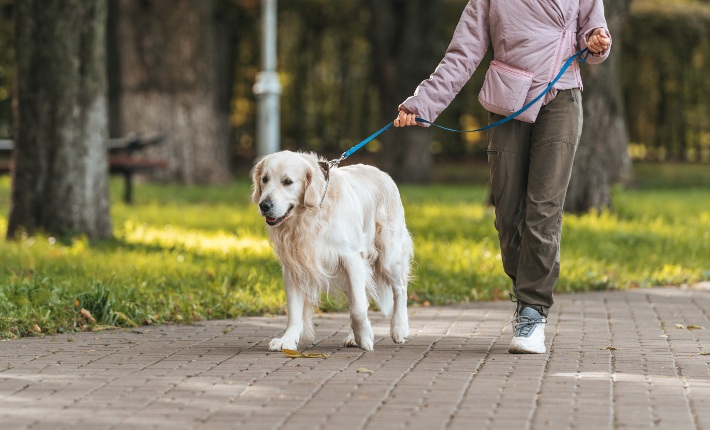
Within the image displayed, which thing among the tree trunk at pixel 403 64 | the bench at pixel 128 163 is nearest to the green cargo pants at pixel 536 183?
the bench at pixel 128 163

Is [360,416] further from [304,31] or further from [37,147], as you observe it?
[304,31]

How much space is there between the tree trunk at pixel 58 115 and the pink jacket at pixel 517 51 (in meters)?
5.68

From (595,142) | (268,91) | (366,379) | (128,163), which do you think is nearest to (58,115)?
(128,163)

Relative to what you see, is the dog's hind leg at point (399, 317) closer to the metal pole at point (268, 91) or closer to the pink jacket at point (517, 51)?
the pink jacket at point (517, 51)

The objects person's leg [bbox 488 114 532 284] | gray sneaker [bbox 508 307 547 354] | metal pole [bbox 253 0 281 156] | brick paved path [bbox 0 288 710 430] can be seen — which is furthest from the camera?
metal pole [bbox 253 0 281 156]

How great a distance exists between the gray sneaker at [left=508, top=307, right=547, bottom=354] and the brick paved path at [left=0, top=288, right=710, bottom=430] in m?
0.08

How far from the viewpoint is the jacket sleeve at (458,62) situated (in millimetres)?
7309

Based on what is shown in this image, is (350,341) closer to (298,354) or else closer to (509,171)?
(298,354)

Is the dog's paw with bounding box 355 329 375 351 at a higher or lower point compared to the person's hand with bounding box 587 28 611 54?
lower

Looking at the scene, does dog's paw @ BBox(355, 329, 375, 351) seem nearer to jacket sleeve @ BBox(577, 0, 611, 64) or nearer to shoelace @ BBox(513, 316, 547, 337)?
shoelace @ BBox(513, 316, 547, 337)

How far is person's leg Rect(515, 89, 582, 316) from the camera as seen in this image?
23.7ft

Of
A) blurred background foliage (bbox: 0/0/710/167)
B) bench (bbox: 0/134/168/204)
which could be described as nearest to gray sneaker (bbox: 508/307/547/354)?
bench (bbox: 0/134/168/204)

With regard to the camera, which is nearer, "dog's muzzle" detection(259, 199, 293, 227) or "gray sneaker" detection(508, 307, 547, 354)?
"dog's muzzle" detection(259, 199, 293, 227)

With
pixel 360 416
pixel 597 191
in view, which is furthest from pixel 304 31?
pixel 360 416
